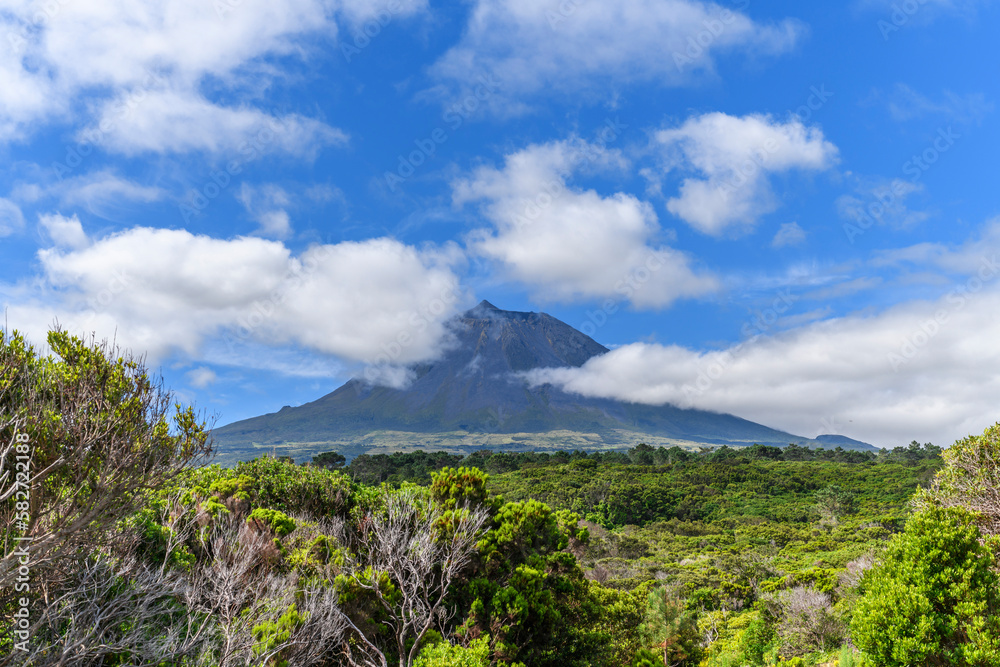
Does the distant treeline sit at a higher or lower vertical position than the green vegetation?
lower

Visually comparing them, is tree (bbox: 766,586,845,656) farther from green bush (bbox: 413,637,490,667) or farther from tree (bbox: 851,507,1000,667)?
green bush (bbox: 413,637,490,667)

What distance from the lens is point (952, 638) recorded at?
30.3 feet

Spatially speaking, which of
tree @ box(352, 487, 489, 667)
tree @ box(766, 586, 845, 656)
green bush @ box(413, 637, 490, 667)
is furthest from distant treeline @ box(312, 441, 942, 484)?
green bush @ box(413, 637, 490, 667)

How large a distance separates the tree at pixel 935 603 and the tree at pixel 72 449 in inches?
526

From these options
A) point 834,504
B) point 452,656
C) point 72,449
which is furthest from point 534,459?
point 72,449

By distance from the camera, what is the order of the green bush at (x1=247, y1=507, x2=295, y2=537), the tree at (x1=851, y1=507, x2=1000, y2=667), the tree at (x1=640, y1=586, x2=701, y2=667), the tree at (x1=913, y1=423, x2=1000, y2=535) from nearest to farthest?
1. the tree at (x1=851, y1=507, x2=1000, y2=667)
2. the tree at (x1=913, y1=423, x2=1000, y2=535)
3. the green bush at (x1=247, y1=507, x2=295, y2=537)
4. the tree at (x1=640, y1=586, x2=701, y2=667)

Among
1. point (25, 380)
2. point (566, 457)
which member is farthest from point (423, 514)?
point (566, 457)

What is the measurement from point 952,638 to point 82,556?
1546 centimetres

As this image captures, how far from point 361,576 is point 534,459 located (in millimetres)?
82624

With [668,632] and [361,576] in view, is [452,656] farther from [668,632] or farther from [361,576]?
[668,632]

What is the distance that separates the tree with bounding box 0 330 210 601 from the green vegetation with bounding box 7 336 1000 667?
38 millimetres

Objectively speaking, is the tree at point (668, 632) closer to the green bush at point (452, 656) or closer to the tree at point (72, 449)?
the green bush at point (452, 656)

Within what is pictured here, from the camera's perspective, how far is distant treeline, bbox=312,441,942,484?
72188mm

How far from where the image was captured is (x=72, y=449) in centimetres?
652
